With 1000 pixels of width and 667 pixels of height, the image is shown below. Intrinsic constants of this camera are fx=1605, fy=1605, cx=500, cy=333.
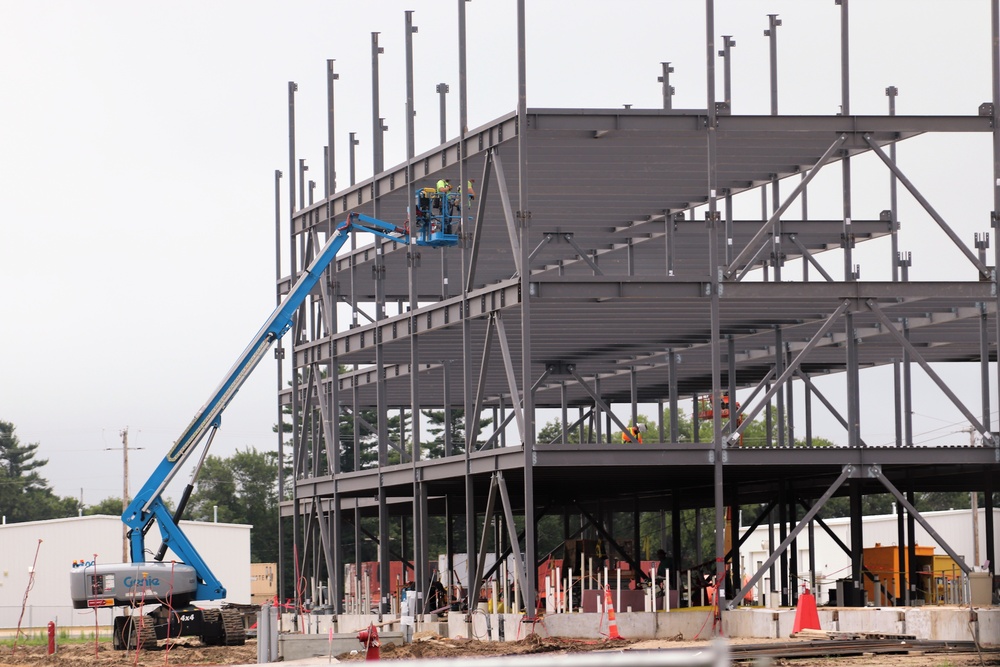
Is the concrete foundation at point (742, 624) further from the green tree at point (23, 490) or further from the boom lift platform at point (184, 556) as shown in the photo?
the green tree at point (23, 490)

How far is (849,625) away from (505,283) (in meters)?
9.30

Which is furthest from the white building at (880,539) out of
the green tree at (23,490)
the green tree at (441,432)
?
the green tree at (23,490)

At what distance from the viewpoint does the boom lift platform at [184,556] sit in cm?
3959

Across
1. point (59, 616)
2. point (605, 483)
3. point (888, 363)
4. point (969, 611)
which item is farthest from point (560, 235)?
point (59, 616)

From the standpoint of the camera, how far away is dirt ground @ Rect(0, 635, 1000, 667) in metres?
24.8

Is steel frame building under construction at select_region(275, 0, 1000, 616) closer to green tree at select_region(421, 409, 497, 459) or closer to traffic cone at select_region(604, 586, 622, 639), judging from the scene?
traffic cone at select_region(604, 586, 622, 639)

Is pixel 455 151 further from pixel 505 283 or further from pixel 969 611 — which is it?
pixel 969 611

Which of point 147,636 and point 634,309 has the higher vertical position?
point 634,309

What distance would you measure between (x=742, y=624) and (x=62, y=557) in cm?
5501

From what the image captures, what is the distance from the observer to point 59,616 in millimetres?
72812

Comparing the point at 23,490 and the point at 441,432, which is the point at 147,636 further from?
the point at 23,490

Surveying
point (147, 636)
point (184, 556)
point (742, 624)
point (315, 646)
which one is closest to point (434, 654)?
point (315, 646)

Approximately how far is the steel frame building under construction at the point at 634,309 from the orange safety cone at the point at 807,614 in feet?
7.99

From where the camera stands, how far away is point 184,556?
139 ft
